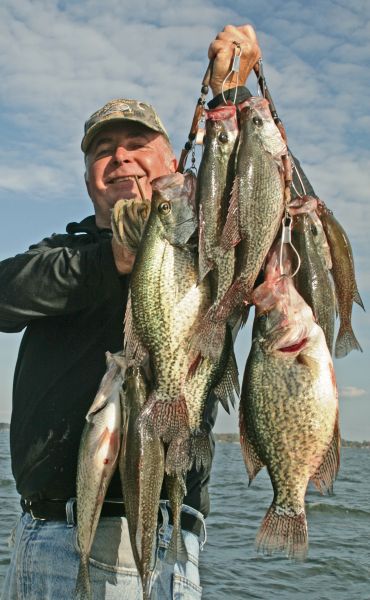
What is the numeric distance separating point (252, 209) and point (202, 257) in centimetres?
27

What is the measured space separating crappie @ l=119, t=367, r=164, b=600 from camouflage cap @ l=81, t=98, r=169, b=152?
1.74 metres

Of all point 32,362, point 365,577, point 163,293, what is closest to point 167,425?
point 163,293

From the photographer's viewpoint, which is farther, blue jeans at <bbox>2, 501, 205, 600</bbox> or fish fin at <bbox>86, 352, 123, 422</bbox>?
blue jeans at <bbox>2, 501, 205, 600</bbox>

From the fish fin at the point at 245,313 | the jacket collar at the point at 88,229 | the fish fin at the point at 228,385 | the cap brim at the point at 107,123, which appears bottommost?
the fish fin at the point at 228,385

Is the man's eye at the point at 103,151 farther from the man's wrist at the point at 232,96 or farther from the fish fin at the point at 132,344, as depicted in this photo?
the fish fin at the point at 132,344

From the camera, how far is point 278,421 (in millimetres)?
2822

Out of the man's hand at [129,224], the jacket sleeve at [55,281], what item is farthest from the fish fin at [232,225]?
the jacket sleeve at [55,281]

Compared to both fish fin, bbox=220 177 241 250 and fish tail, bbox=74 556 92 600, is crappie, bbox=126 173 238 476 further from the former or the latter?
fish tail, bbox=74 556 92 600

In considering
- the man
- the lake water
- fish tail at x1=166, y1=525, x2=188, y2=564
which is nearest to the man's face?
the man

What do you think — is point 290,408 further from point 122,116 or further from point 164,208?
point 122,116

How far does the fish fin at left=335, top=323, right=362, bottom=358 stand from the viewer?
122 inches

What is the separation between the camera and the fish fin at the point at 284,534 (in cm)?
276

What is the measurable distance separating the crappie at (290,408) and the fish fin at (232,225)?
0.23m

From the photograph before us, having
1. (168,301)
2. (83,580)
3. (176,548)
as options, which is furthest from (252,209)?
(83,580)
